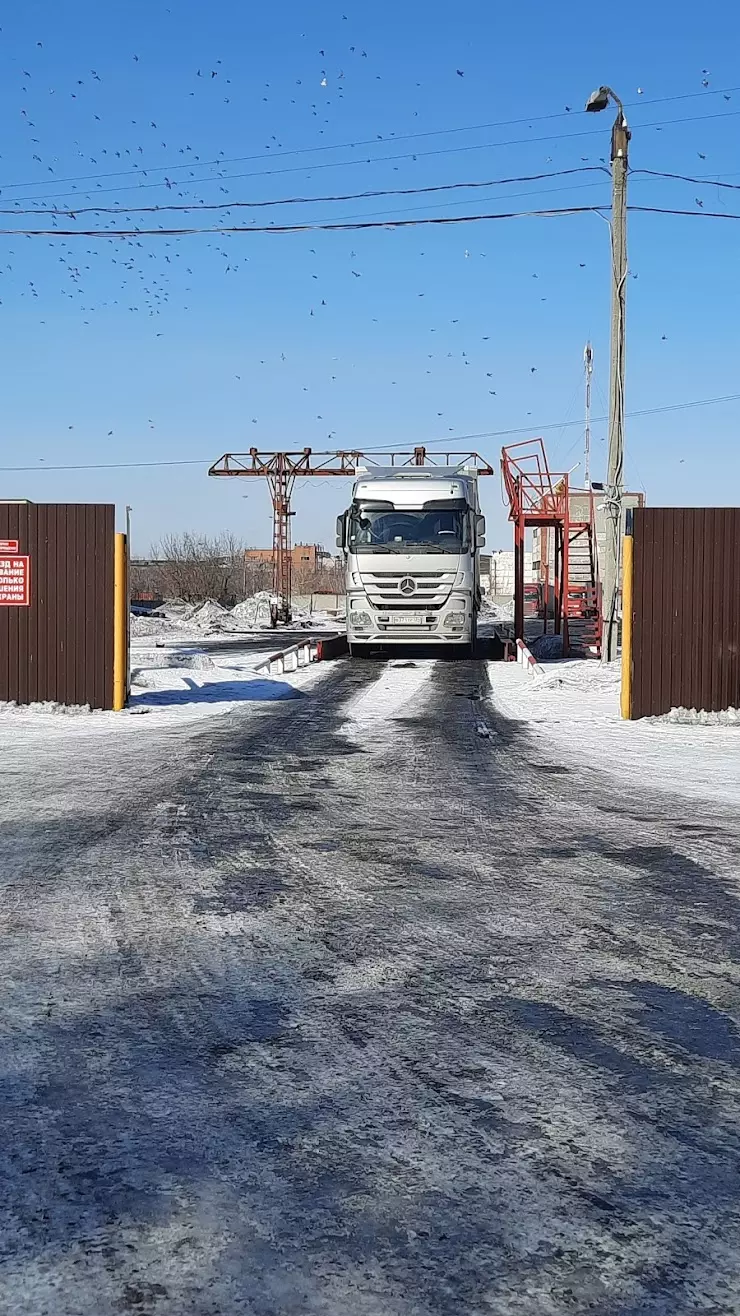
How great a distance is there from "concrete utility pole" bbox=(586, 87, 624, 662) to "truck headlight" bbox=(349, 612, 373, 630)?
5101 mm

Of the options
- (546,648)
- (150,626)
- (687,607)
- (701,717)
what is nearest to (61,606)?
(687,607)

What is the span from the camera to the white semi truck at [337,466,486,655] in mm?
21344

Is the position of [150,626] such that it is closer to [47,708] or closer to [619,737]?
[47,708]

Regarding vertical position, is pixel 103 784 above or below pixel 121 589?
below

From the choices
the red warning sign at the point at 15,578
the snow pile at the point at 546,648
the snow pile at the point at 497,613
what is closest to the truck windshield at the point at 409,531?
the snow pile at the point at 546,648

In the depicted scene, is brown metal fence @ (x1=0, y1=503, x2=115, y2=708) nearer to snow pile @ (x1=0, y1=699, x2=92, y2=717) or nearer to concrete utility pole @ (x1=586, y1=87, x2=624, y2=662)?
snow pile @ (x1=0, y1=699, x2=92, y2=717)

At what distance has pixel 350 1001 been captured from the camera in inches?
147

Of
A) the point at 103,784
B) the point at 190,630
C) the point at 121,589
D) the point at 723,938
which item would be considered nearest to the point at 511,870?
the point at 723,938

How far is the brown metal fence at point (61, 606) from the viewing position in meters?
12.8

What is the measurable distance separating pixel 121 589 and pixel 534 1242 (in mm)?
11162

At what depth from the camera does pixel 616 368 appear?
18.4 metres

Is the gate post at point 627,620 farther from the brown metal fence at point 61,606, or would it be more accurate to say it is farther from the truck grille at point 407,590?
the truck grille at point 407,590

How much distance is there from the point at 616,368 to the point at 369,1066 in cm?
1684

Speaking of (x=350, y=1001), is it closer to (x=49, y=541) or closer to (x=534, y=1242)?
(x=534, y=1242)
